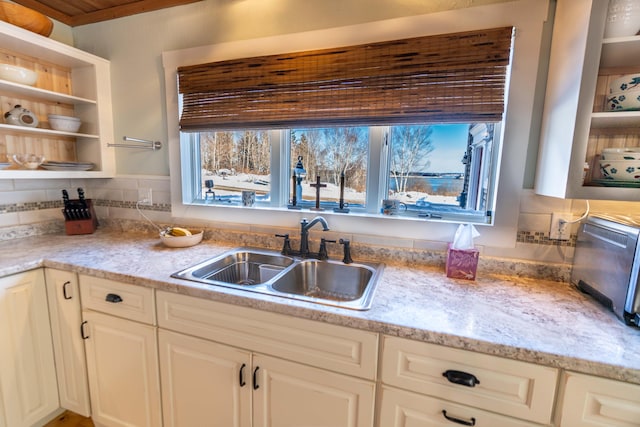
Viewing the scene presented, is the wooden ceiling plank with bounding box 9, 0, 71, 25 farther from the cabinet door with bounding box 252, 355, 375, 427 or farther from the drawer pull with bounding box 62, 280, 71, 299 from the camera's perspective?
the cabinet door with bounding box 252, 355, 375, 427

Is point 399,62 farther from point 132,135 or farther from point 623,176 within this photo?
point 132,135

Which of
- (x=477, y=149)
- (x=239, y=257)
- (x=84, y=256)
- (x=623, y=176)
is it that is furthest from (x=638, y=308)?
(x=84, y=256)

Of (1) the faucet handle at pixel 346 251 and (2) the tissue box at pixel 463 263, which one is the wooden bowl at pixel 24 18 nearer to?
(1) the faucet handle at pixel 346 251

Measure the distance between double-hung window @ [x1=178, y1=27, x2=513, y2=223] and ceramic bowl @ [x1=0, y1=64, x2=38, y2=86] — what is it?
2.63 feet

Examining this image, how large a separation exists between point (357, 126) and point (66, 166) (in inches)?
71.7

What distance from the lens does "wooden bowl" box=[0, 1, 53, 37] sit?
147cm

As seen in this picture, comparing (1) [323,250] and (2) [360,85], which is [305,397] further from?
(2) [360,85]

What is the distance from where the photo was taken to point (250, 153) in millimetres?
1869

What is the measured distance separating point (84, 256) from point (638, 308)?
7.35 ft

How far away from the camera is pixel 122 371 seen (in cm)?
133

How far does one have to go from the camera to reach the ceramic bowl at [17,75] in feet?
5.01

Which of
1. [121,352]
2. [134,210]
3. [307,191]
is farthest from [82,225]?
[307,191]

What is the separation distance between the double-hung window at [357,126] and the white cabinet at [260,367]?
0.81 m

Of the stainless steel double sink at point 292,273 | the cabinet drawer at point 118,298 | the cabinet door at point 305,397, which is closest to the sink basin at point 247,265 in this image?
the stainless steel double sink at point 292,273
